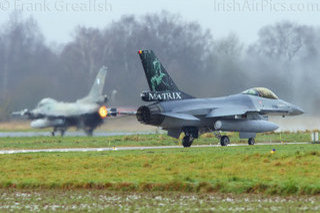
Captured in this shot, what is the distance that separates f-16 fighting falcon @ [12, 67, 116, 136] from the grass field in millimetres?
41774

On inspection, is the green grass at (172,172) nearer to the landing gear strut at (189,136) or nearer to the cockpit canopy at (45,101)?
the landing gear strut at (189,136)

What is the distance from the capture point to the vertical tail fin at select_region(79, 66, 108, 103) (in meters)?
64.3

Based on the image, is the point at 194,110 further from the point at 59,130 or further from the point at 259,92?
the point at 59,130

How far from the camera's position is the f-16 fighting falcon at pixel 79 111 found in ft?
211

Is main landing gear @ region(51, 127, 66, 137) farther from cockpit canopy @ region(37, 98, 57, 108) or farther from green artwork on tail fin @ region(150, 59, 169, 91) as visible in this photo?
green artwork on tail fin @ region(150, 59, 169, 91)

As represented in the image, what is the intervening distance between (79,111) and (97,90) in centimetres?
263

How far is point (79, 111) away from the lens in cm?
6431

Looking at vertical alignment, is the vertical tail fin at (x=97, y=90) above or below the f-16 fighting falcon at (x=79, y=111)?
above

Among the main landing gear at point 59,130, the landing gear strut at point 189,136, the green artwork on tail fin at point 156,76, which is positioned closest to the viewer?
the green artwork on tail fin at point 156,76

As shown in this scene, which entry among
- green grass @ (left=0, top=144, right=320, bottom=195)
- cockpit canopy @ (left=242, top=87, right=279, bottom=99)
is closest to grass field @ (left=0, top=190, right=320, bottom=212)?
green grass @ (left=0, top=144, right=320, bottom=195)

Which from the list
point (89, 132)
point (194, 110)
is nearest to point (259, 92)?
point (194, 110)

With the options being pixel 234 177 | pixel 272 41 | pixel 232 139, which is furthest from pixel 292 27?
pixel 234 177

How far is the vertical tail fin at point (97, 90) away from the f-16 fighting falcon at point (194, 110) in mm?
20726

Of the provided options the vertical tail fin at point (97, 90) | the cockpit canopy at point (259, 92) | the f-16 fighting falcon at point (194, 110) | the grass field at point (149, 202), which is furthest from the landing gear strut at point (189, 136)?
the grass field at point (149, 202)
